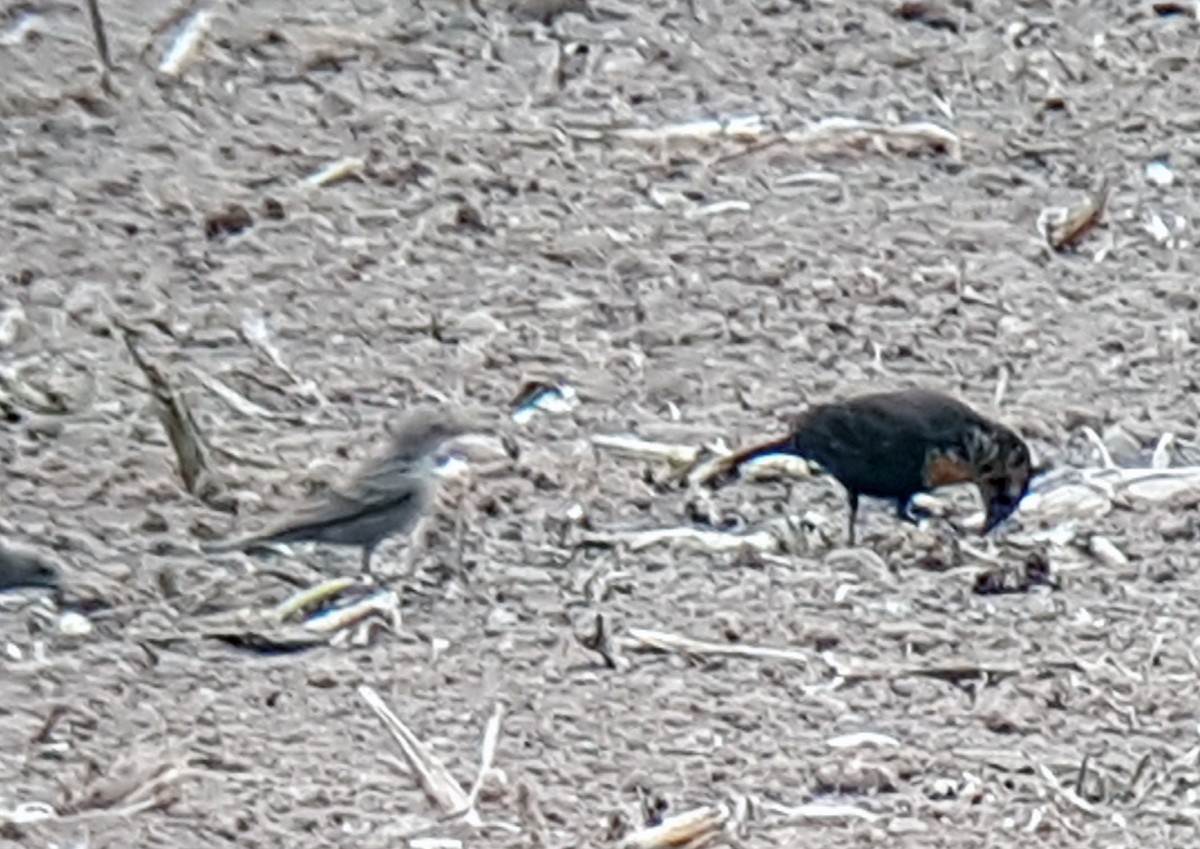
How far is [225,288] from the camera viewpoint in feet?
10.6

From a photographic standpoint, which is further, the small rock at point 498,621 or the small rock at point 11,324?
the small rock at point 11,324

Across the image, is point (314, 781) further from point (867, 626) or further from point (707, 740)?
point (867, 626)

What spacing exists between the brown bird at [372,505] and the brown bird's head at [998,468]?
56 cm

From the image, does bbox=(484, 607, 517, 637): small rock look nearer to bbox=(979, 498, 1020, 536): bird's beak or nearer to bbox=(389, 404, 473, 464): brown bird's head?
bbox=(389, 404, 473, 464): brown bird's head

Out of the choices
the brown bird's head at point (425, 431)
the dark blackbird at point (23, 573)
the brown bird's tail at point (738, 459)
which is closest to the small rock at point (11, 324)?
the dark blackbird at point (23, 573)

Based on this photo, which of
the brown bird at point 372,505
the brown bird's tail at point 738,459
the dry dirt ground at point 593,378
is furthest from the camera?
the brown bird's tail at point 738,459

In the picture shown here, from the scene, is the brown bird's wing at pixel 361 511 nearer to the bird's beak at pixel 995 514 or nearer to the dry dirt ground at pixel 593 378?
the dry dirt ground at pixel 593 378

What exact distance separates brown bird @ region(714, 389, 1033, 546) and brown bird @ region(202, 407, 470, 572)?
0.40m

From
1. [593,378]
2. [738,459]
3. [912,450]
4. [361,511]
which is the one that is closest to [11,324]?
[361,511]

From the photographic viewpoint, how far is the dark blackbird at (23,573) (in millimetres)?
3014

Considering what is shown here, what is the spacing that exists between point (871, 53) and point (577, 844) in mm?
1056

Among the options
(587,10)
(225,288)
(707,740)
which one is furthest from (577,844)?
(587,10)

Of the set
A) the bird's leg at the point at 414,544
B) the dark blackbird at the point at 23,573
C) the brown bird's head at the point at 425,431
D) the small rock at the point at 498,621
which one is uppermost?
the brown bird's head at the point at 425,431

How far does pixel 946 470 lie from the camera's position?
3.05m
